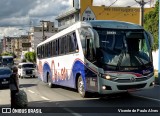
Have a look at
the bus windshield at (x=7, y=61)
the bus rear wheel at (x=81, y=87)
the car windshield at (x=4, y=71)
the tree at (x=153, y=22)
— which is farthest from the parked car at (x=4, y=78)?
the bus windshield at (x=7, y=61)

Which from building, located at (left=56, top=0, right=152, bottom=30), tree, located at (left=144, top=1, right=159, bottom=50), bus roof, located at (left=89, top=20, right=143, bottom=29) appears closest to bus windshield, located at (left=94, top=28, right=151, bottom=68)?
bus roof, located at (left=89, top=20, right=143, bottom=29)

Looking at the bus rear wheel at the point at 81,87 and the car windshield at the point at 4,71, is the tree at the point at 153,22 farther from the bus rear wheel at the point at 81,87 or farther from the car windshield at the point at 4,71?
the bus rear wheel at the point at 81,87

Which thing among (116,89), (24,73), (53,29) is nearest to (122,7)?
(24,73)

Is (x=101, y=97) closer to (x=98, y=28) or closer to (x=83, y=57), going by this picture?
(x=83, y=57)

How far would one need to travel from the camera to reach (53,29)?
550 feet

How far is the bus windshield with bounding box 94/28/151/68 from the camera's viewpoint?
44.7 ft

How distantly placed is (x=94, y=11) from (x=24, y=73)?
4213cm

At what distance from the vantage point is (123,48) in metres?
13.8

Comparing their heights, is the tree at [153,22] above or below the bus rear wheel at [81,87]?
above

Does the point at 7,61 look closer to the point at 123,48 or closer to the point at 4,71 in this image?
the point at 4,71

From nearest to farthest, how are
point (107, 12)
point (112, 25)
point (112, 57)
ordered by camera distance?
point (112, 57) → point (112, 25) → point (107, 12)

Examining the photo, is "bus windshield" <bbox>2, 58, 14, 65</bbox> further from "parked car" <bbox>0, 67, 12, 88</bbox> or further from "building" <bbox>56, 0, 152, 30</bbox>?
"parked car" <bbox>0, 67, 12, 88</bbox>

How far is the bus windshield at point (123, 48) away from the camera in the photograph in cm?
1364

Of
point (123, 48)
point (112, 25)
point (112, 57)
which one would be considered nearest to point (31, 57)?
point (112, 25)
